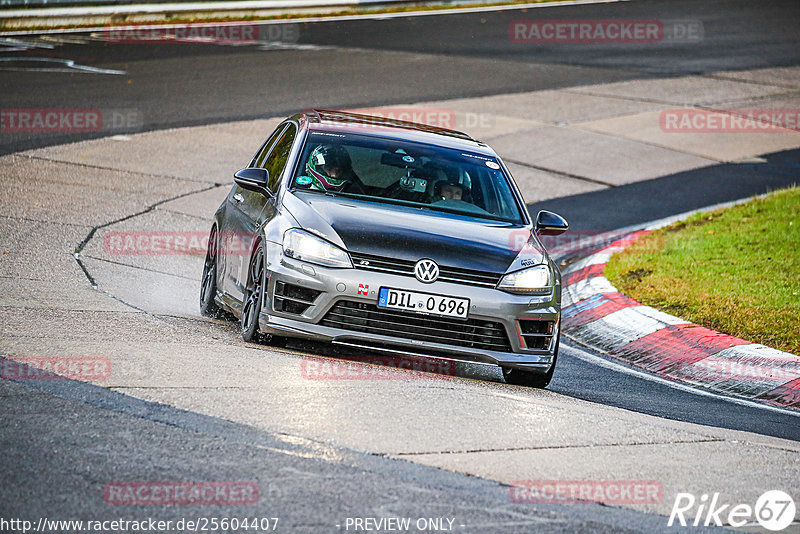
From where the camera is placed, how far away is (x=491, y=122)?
19.0 m

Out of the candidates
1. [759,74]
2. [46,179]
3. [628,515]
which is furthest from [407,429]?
[759,74]

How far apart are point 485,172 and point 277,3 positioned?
22.7m

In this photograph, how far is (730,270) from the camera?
11391mm

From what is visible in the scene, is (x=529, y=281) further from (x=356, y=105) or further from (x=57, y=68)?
(x=57, y=68)

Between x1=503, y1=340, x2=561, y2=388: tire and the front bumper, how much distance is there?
0.30m

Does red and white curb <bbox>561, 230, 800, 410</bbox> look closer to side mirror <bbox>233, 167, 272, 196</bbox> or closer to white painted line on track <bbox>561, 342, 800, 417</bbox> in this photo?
white painted line on track <bbox>561, 342, 800, 417</bbox>

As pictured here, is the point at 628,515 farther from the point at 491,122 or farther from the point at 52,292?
the point at 491,122

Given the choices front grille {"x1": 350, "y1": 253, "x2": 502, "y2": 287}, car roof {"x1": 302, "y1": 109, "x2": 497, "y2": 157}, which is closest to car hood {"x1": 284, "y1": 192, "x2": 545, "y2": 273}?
front grille {"x1": 350, "y1": 253, "x2": 502, "y2": 287}

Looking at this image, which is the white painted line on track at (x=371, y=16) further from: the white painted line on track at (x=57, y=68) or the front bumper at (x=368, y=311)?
the front bumper at (x=368, y=311)

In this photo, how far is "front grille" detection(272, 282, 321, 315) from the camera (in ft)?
23.4

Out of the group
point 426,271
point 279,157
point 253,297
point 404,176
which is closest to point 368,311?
point 426,271

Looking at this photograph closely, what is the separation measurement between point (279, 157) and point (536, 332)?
2.49 meters

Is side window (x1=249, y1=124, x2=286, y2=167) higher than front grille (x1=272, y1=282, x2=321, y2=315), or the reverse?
side window (x1=249, y1=124, x2=286, y2=167)

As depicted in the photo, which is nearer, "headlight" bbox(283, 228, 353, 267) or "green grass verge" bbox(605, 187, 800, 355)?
"headlight" bbox(283, 228, 353, 267)
